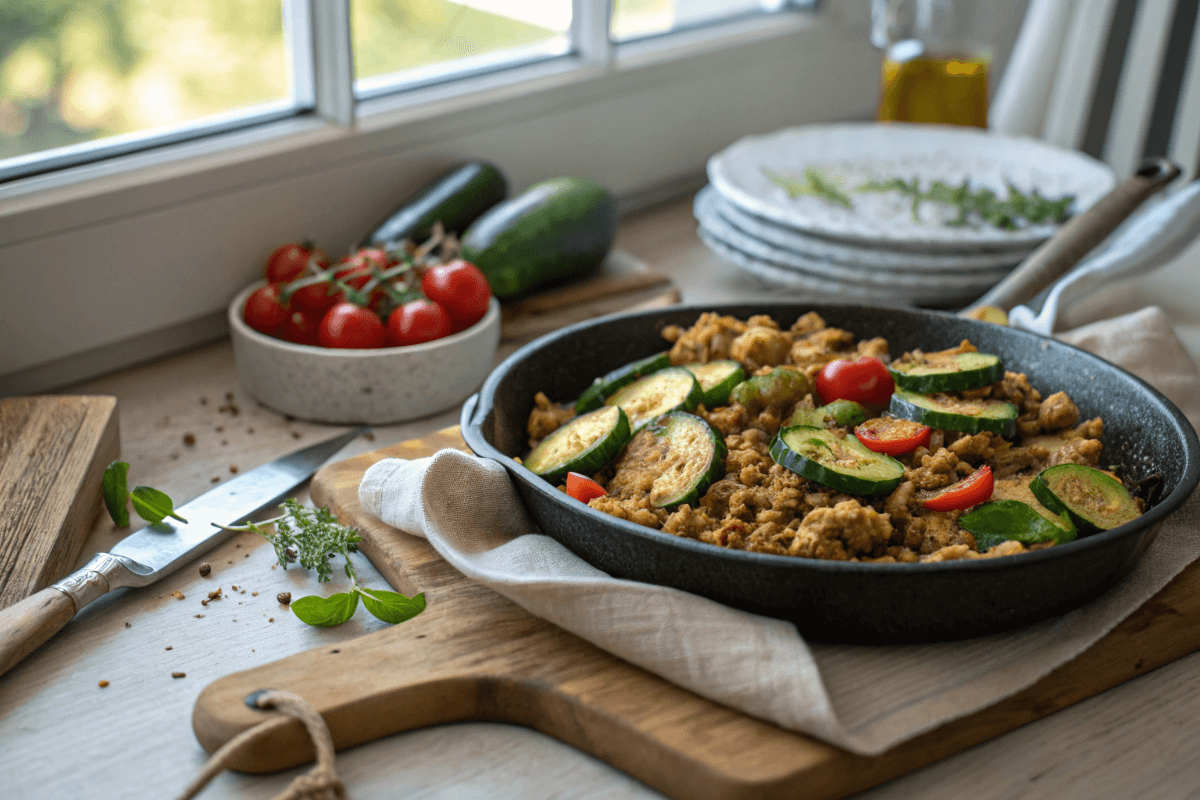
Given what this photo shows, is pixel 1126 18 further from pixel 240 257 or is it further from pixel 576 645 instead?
pixel 576 645

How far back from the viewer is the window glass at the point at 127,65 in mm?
1488

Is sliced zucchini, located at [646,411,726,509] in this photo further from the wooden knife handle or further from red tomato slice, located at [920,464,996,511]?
the wooden knife handle

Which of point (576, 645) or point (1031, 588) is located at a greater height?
point (1031, 588)

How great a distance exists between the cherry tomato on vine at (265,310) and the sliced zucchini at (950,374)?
880mm

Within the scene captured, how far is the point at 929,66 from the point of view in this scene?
8.07ft

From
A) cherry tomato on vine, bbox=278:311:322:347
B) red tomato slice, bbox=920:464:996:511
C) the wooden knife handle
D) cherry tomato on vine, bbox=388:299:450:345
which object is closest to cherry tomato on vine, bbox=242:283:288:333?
cherry tomato on vine, bbox=278:311:322:347

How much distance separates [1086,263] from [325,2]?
1.32 meters

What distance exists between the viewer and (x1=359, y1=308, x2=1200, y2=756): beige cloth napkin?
34.7 inches

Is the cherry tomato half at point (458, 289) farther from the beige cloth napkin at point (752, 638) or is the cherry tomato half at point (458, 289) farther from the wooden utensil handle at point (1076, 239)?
the wooden utensil handle at point (1076, 239)

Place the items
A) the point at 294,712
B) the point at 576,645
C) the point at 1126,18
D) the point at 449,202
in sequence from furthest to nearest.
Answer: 1. the point at 1126,18
2. the point at 449,202
3. the point at 576,645
4. the point at 294,712

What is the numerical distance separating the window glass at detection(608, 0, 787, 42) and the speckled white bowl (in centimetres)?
103

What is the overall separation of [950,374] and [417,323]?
75cm

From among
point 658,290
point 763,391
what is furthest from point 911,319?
point 658,290

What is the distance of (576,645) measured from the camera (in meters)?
1.00
